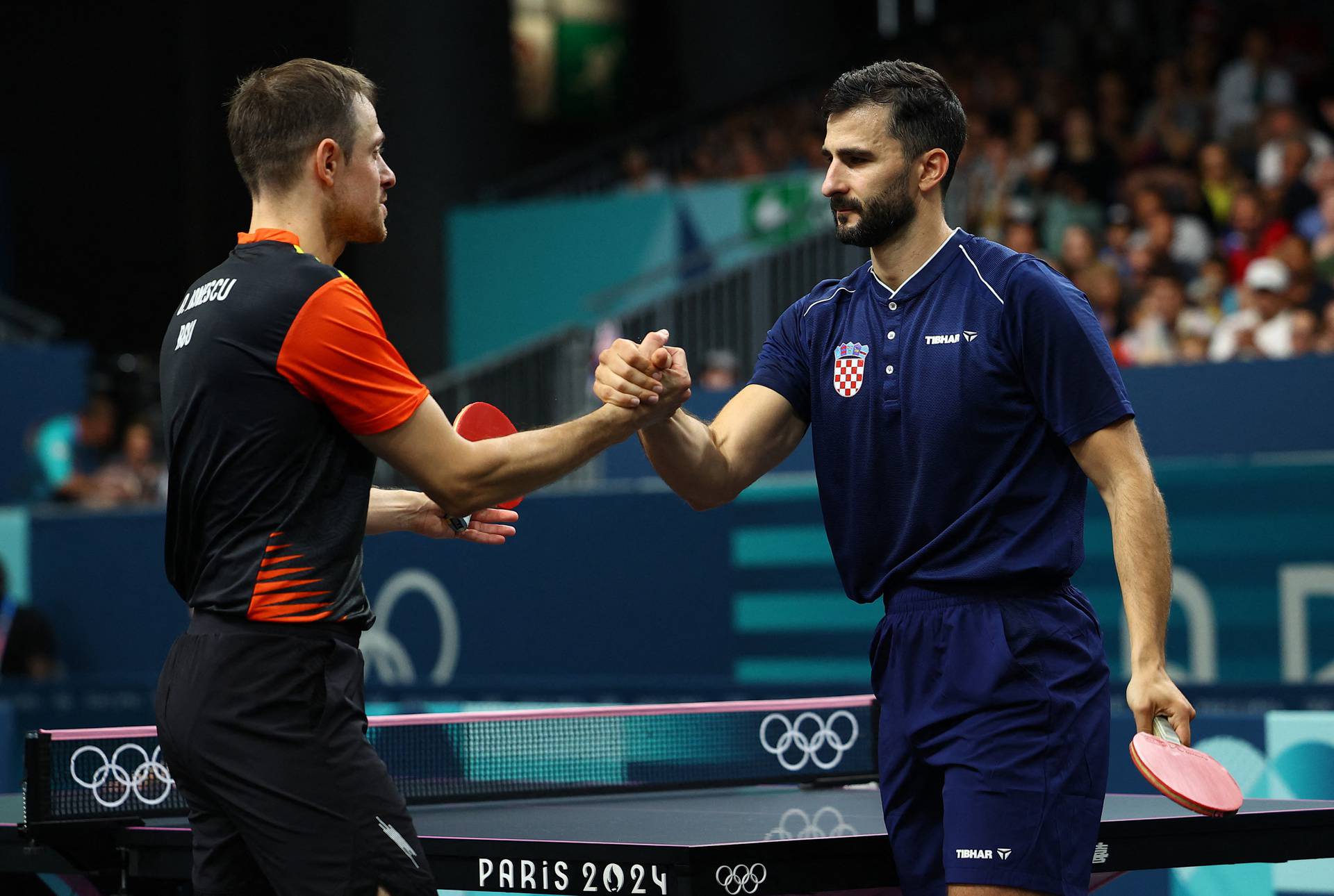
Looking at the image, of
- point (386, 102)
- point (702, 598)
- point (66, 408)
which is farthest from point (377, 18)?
point (702, 598)

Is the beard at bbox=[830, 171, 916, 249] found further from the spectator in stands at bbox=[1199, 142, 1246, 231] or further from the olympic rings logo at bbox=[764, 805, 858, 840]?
the spectator in stands at bbox=[1199, 142, 1246, 231]

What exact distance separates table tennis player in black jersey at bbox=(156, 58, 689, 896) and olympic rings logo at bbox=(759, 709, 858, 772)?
6.16 feet

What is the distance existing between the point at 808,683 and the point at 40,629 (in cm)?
626

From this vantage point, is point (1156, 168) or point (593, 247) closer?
point (1156, 168)

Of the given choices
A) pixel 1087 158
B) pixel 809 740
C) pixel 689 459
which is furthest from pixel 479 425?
pixel 1087 158

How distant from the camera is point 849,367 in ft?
12.1

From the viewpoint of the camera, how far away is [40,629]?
1208 cm

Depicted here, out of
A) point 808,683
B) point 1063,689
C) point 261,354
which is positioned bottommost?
point 808,683

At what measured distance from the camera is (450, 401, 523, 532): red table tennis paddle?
382 cm

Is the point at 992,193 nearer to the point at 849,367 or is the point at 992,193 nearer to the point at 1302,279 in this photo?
the point at 1302,279

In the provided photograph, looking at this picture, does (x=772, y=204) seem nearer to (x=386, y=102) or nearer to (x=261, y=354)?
(x=386, y=102)

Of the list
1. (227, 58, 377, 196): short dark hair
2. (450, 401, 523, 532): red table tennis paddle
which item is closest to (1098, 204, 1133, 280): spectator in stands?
(450, 401, 523, 532): red table tennis paddle

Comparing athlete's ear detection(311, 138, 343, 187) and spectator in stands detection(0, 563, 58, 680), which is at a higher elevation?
athlete's ear detection(311, 138, 343, 187)

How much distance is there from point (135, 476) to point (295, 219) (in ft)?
35.9
